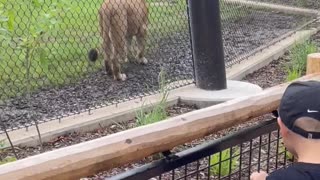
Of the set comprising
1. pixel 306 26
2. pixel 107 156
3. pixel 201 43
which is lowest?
pixel 306 26

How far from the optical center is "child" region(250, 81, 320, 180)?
6.78ft

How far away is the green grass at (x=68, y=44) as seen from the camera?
7.80 metres

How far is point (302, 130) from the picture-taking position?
211 centimetres

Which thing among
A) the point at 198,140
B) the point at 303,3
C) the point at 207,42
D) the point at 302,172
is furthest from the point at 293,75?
the point at 303,3

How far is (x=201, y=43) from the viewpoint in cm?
696

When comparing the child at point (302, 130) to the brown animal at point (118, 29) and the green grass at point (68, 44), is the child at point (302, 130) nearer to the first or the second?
the green grass at point (68, 44)

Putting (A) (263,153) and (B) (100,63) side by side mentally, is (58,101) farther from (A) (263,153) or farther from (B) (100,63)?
(A) (263,153)

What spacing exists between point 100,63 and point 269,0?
14.8 feet

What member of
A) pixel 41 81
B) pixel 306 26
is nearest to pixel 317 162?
pixel 41 81

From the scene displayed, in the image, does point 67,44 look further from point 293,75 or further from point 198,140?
point 198,140

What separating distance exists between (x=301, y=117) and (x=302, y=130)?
0.19 feet

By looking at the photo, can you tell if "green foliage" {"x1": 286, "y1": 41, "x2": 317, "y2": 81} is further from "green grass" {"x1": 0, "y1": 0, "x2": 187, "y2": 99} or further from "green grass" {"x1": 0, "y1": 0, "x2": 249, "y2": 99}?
"green grass" {"x1": 0, "y1": 0, "x2": 187, "y2": 99}

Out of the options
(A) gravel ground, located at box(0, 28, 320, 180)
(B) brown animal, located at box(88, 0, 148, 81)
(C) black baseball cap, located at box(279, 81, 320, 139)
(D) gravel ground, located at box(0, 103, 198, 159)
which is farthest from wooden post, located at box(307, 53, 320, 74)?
(B) brown animal, located at box(88, 0, 148, 81)

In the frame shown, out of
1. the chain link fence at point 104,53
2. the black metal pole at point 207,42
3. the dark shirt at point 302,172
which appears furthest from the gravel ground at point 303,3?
the dark shirt at point 302,172
